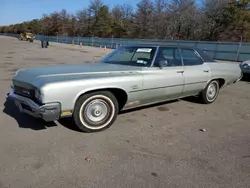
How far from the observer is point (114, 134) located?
3725 millimetres

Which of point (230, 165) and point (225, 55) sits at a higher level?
point (225, 55)

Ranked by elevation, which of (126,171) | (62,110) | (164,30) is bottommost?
(126,171)

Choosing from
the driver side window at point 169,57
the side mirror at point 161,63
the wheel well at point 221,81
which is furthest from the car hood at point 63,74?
the wheel well at point 221,81

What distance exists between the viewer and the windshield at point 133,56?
176 inches

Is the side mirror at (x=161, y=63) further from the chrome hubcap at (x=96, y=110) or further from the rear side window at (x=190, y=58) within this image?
the chrome hubcap at (x=96, y=110)

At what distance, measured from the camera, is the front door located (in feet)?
13.9

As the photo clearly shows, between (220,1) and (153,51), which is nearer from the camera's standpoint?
(153,51)

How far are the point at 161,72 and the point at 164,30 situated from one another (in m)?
45.5

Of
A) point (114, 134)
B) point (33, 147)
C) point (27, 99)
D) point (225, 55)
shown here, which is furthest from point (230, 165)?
point (225, 55)

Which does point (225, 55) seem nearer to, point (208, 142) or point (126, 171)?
point (208, 142)

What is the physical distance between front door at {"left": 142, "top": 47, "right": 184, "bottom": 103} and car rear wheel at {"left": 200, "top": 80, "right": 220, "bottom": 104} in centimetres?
96

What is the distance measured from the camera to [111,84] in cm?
372

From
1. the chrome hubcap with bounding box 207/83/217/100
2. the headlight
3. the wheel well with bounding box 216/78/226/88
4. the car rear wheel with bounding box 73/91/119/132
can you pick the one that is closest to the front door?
the car rear wheel with bounding box 73/91/119/132

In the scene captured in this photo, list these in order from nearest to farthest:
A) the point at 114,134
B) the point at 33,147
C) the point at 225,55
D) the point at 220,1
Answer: the point at 33,147 < the point at 114,134 < the point at 225,55 < the point at 220,1
